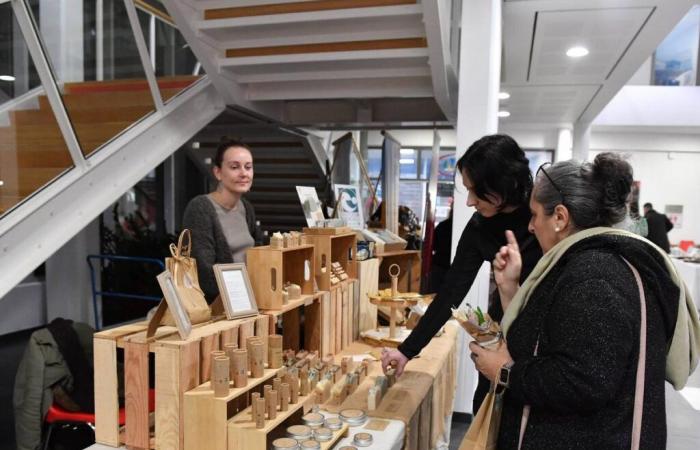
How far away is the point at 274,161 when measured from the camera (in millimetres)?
6973

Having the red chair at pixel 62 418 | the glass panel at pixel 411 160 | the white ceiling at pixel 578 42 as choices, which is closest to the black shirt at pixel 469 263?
the red chair at pixel 62 418

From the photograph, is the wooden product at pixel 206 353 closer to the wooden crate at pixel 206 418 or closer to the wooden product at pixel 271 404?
the wooden crate at pixel 206 418

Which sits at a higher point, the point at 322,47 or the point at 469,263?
the point at 322,47

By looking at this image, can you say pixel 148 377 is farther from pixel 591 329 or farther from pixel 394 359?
pixel 591 329

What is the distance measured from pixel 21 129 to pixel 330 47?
2156 mm

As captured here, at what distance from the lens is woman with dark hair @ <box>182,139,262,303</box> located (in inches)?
91.5

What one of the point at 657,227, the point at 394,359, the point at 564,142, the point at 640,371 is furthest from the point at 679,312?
the point at 564,142

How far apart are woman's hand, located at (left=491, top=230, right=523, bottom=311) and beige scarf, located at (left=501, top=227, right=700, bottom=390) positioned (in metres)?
0.32

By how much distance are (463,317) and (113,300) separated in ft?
18.9

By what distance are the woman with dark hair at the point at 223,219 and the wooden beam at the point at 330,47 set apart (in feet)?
5.52

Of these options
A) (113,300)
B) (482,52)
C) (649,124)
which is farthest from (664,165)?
(113,300)

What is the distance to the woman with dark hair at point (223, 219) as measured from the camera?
7.63 ft

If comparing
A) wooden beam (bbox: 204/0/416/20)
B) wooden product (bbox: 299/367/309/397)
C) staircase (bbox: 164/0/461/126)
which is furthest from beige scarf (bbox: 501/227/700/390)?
wooden beam (bbox: 204/0/416/20)

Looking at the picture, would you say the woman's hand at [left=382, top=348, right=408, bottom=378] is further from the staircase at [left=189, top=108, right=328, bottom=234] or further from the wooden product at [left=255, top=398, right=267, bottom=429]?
the staircase at [left=189, top=108, right=328, bottom=234]
